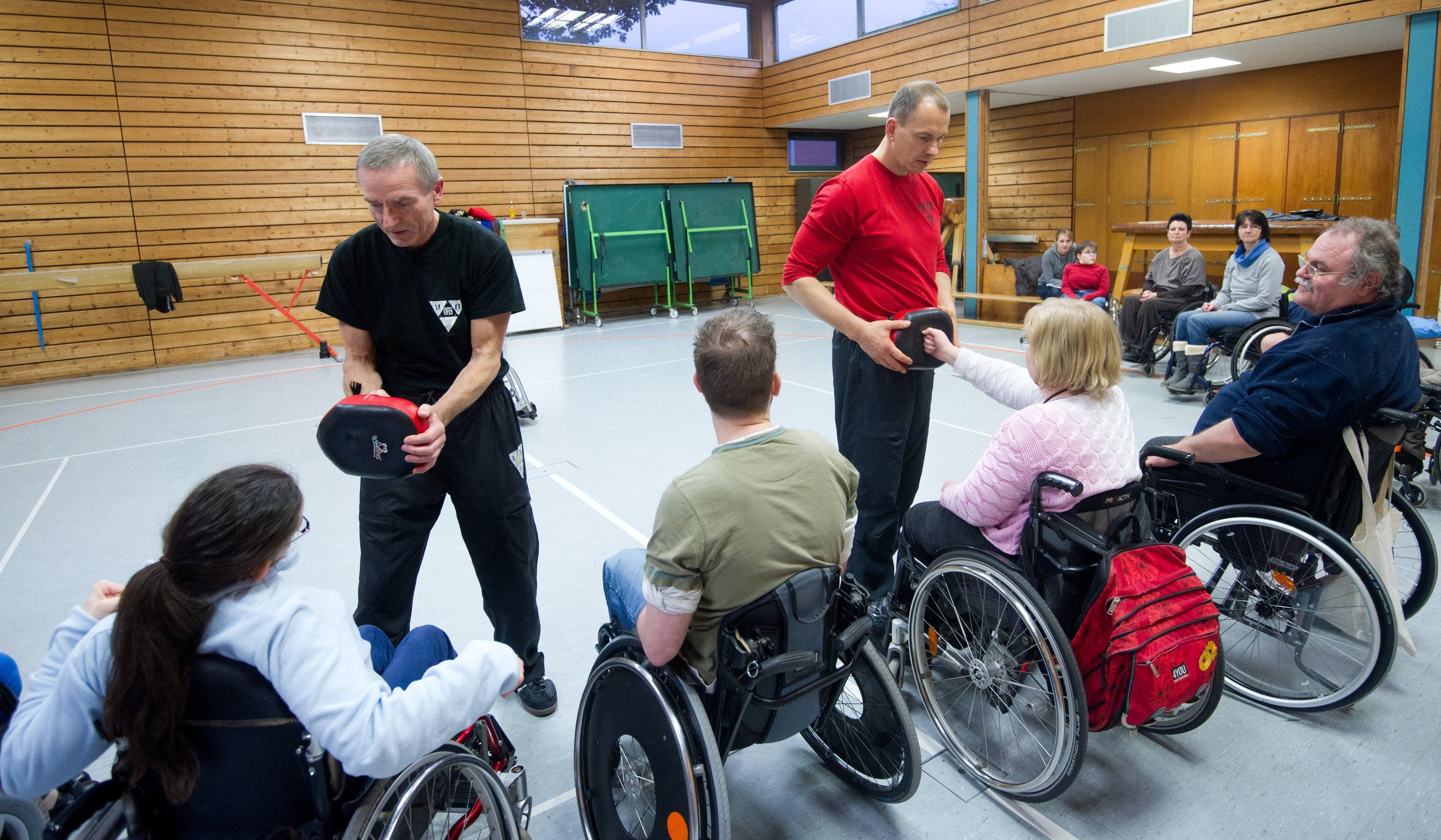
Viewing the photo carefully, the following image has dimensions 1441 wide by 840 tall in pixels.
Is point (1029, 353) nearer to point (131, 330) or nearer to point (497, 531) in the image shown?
point (497, 531)

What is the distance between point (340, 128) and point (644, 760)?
8864 mm

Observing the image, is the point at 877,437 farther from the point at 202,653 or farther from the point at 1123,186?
the point at 1123,186

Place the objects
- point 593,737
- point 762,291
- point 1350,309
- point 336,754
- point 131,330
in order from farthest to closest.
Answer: point 762,291 < point 131,330 < point 1350,309 < point 593,737 < point 336,754

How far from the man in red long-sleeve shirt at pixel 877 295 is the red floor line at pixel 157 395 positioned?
609 cm

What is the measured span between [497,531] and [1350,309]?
2097mm

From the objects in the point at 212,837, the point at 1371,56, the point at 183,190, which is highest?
the point at 1371,56

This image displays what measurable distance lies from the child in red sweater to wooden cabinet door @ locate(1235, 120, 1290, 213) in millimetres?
2348

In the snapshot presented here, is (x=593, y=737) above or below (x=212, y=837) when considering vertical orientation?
below

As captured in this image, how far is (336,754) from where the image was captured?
1052 millimetres

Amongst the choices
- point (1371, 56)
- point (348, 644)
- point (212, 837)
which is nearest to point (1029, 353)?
point (348, 644)

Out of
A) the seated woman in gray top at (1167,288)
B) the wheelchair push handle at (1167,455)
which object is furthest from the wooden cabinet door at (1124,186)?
the wheelchair push handle at (1167,455)

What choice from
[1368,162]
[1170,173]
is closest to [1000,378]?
[1368,162]

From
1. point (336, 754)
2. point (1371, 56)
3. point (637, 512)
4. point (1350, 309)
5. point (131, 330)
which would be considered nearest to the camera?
point (336, 754)

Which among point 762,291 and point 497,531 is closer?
point 497,531
